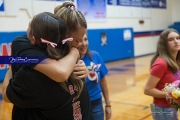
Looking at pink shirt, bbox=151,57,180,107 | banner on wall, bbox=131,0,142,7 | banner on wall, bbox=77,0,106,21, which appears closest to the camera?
Answer: pink shirt, bbox=151,57,180,107

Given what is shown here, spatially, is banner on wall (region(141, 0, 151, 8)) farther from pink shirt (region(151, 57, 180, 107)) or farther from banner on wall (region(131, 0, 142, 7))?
pink shirt (region(151, 57, 180, 107))

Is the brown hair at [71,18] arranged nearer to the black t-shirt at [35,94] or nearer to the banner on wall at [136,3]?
the black t-shirt at [35,94]

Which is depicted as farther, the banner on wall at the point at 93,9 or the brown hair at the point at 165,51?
the banner on wall at the point at 93,9

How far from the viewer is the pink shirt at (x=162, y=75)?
2.19m

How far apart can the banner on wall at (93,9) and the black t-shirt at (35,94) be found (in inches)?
294

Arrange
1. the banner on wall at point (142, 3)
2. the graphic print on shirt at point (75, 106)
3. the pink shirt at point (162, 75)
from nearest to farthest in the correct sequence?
the graphic print on shirt at point (75, 106) → the pink shirt at point (162, 75) → the banner on wall at point (142, 3)

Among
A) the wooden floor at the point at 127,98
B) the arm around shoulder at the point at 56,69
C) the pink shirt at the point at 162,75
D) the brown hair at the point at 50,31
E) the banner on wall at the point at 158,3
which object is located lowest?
the wooden floor at the point at 127,98

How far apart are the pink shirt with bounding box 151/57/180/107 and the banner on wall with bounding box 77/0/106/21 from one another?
654 centimetres

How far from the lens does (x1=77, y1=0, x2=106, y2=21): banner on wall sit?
339 inches

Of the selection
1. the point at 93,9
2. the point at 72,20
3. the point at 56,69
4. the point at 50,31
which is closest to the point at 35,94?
the point at 56,69

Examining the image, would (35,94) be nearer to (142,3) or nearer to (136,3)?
(136,3)

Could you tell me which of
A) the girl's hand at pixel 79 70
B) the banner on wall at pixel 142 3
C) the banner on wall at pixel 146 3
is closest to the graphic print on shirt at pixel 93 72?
the girl's hand at pixel 79 70

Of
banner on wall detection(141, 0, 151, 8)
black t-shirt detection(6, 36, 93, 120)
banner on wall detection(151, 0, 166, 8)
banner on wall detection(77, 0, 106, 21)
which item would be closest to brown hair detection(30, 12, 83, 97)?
black t-shirt detection(6, 36, 93, 120)

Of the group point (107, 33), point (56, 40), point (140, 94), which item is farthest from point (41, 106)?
point (107, 33)
